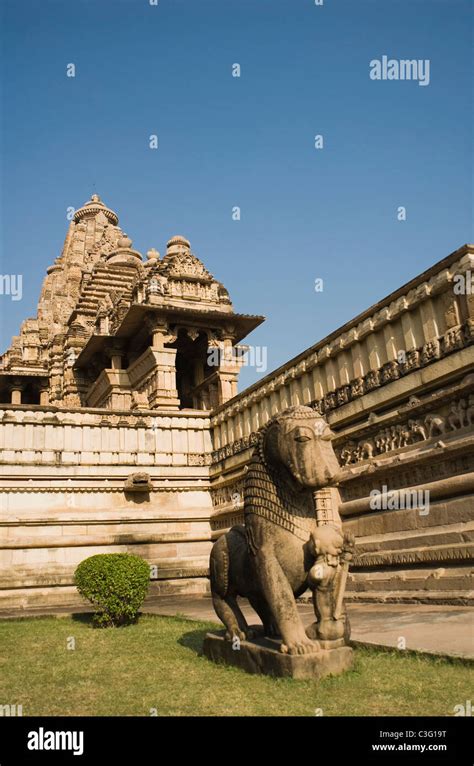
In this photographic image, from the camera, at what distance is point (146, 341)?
25.6m

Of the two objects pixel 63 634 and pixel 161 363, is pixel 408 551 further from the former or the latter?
pixel 161 363

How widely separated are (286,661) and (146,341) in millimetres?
20754

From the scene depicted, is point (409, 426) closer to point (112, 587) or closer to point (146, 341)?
point (112, 587)

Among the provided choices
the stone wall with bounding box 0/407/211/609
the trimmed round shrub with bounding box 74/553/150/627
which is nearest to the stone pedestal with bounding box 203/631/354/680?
the trimmed round shrub with bounding box 74/553/150/627

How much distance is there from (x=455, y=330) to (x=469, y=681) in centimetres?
612

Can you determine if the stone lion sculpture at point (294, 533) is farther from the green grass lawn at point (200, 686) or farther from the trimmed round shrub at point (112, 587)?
the trimmed round shrub at point (112, 587)

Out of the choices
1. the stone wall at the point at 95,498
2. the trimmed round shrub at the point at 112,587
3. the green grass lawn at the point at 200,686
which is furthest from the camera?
the stone wall at the point at 95,498

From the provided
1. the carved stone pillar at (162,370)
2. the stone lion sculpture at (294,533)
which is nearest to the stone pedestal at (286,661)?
the stone lion sculpture at (294,533)

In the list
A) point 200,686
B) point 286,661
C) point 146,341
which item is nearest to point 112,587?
point 200,686

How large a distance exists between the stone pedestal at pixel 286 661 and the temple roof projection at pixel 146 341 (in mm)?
16011

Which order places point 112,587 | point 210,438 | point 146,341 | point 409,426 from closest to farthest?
point 409,426 → point 112,587 → point 210,438 → point 146,341

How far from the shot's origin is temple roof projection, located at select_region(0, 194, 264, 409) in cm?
2322

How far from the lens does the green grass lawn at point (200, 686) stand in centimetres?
484
